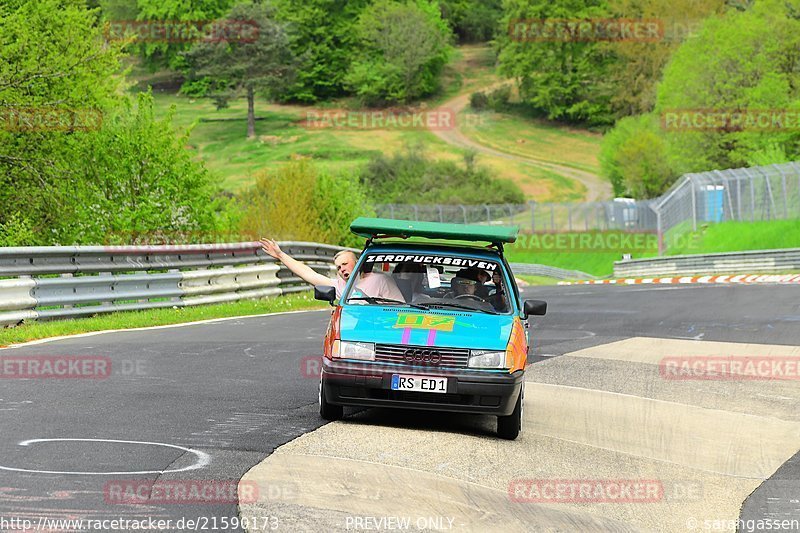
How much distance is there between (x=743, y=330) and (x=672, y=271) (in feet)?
97.0

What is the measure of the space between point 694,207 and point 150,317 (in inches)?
1625

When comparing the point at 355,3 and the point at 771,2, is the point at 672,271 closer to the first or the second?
the point at 771,2

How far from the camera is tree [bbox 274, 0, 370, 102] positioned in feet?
469

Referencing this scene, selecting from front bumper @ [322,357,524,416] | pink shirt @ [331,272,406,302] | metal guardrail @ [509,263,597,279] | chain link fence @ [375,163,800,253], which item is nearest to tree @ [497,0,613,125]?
chain link fence @ [375,163,800,253]

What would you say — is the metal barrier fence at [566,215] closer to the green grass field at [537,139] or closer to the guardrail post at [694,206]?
the guardrail post at [694,206]

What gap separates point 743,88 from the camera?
215 ft

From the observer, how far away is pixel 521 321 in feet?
33.4

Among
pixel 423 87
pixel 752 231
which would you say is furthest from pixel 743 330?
pixel 423 87

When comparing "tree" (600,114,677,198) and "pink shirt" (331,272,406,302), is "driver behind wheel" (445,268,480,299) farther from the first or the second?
"tree" (600,114,677,198)

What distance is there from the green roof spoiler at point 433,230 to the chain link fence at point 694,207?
40.5m

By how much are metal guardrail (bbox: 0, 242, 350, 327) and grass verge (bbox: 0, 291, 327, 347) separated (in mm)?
169

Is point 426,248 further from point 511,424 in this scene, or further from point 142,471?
point 142,471

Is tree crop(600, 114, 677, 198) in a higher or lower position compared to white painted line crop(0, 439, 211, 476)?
lower

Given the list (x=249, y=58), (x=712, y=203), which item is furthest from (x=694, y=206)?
(x=249, y=58)
